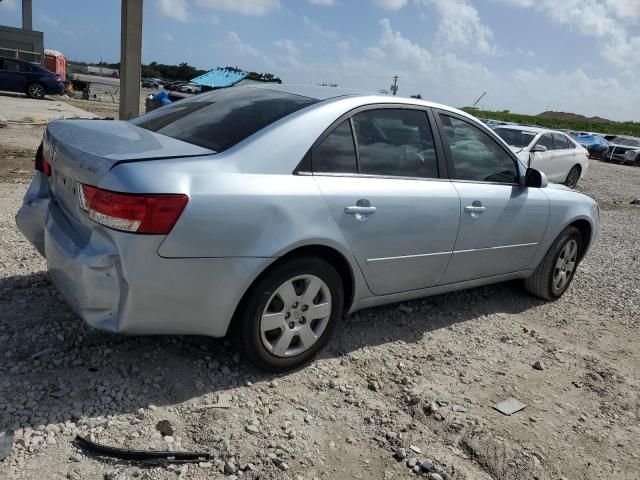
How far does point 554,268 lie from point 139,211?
12.7ft

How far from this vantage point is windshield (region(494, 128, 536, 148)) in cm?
1211

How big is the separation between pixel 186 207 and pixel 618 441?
2658mm

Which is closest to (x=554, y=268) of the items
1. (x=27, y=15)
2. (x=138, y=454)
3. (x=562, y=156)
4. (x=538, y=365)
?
(x=538, y=365)

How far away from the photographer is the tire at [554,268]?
4.93 m

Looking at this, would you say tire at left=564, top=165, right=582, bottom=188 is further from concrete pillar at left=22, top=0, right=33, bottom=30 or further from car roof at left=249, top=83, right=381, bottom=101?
concrete pillar at left=22, top=0, right=33, bottom=30

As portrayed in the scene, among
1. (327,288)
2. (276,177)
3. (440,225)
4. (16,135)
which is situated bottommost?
(16,135)

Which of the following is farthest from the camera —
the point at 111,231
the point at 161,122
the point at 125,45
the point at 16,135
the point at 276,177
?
the point at 125,45

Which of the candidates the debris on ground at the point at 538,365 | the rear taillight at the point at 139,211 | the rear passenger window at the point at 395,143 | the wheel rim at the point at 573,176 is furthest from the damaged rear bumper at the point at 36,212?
the wheel rim at the point at 573,176

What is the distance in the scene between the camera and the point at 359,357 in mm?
3639

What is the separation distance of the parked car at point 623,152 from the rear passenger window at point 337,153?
29.1 m

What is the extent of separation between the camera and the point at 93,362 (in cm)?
310

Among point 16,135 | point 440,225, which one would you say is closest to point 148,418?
point 440,225

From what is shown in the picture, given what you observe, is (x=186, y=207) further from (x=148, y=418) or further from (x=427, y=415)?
(x=427, y=415)

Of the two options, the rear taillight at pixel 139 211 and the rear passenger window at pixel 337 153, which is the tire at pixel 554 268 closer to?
the rear passenger window at pixel 337 153
